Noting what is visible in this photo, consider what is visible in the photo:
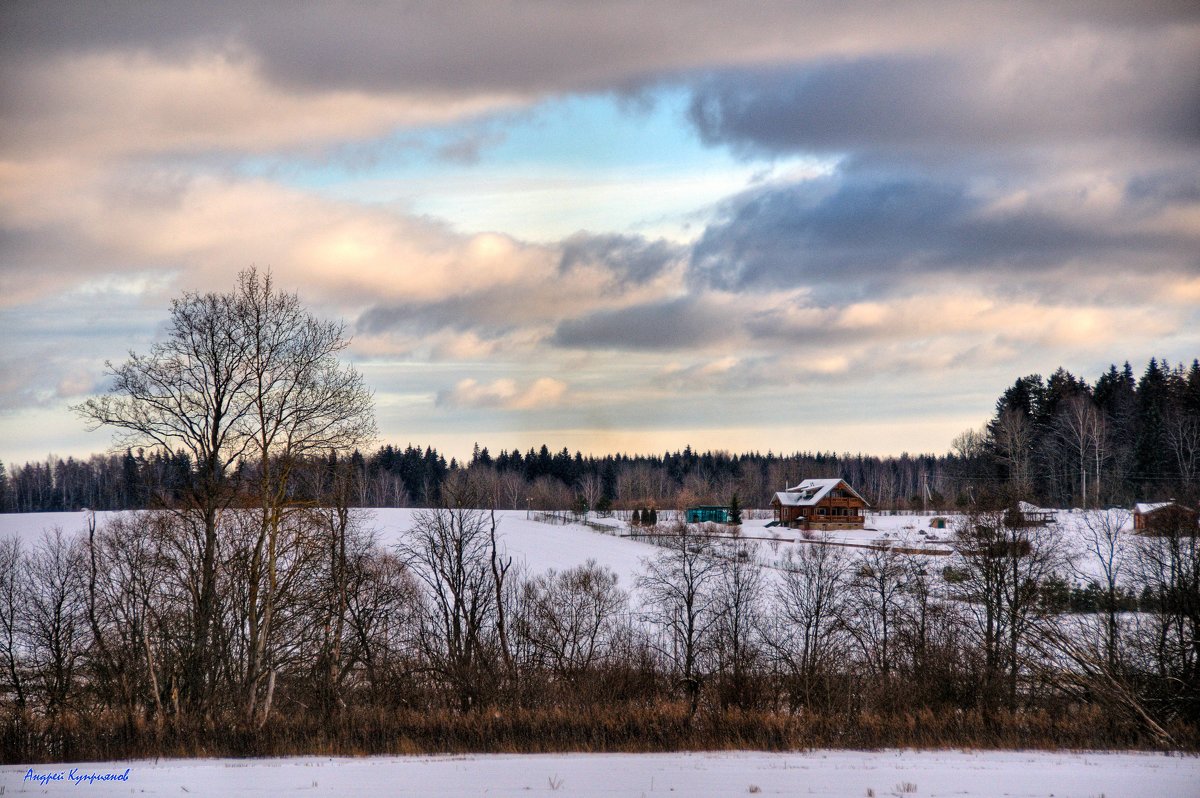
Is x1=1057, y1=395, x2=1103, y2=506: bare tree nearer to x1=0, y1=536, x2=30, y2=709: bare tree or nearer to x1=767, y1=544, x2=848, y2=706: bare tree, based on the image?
x1=767, y1=544, x2=848, y2=706: bare tree

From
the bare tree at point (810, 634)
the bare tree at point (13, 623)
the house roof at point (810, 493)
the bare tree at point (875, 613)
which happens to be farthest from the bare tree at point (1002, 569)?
the house roof at point (810, 493)

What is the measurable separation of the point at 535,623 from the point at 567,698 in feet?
37.2

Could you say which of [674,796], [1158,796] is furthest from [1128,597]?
[674,796]

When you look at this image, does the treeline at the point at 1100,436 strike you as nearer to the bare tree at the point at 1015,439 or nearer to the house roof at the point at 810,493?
the bare tree at the point at 1015,439

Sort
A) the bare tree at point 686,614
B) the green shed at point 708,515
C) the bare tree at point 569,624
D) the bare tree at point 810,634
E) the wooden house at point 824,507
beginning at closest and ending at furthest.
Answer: the bare tree at point 810,634, the bare tree at point 569,624, the bare tree at point 686,614, the wooden house at point 824,507, the green shed at point 708,515

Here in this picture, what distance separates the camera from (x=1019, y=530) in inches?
1476

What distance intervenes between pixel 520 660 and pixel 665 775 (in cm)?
1919

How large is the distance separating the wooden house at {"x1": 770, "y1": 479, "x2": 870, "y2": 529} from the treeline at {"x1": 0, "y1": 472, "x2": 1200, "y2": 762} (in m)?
55.9

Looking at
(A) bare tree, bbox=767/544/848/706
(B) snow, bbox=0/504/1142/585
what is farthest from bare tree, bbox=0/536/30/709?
(A) bare tree, bbox=767/544/848/706

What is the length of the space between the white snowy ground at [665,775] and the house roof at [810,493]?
277 feet
